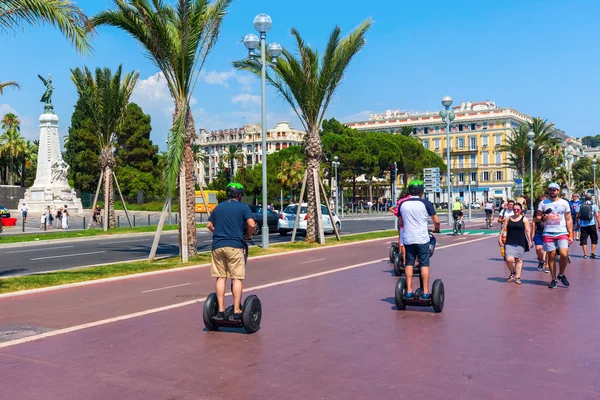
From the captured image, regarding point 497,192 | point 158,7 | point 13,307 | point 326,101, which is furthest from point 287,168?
point 13,307

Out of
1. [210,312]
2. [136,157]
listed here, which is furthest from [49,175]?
[210,312]

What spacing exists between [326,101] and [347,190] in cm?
7788

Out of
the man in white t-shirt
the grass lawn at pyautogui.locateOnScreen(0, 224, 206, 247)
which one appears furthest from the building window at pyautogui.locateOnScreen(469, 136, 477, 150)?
the man in white t-shirt

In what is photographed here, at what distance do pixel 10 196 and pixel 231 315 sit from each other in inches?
2364

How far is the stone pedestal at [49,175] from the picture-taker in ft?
160

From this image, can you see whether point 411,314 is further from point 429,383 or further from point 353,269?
point 353,269

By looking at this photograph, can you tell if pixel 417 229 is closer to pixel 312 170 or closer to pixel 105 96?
pixel 312 170

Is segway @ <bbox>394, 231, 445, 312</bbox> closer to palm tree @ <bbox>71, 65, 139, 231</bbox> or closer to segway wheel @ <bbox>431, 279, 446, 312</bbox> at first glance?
segway wheel @ <bbox>431, 279, 446, 312</bbox>

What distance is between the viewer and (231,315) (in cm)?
705

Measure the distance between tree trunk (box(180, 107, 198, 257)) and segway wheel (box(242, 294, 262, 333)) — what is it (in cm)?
902

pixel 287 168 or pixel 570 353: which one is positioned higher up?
pixel 287 168

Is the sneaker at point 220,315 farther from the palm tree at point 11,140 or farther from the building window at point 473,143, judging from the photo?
the building window at point 473,143

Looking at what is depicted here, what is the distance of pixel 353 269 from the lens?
45.2 ft

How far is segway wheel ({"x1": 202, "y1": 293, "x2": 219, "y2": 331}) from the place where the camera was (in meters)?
7.05
